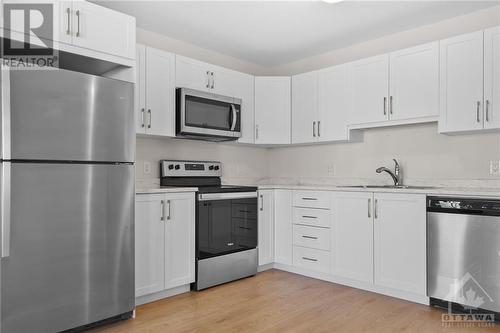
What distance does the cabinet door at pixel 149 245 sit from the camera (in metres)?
2.89

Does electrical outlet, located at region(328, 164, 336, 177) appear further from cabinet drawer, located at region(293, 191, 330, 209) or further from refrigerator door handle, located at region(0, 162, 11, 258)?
refrigerator door handle, located at region(0, 162, 11, 258)

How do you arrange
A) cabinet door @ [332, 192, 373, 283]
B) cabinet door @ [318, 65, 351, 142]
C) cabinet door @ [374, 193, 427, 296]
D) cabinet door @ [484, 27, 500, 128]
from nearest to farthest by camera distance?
cabinet door @ [484, 27, 500, 128] → cabinet door @ [374, 193, 427, 296] → cabinet door @ [332, 192, 373, 283] → cabinet door @ [318, 65, 351, 142]

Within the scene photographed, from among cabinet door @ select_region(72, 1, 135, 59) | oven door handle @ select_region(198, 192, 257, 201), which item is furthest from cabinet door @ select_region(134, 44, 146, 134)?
oven door handle @ select_region(198, 192, 257, 201)

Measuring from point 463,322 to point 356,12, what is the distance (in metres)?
2.63

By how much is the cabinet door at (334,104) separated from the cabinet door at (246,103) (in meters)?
Result: 0.77

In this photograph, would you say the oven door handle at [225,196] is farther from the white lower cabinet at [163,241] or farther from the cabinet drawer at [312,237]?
the cabinet drawer at [312,237]

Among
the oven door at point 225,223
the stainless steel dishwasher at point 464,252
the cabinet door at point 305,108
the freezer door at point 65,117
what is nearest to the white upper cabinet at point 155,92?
the freezer door at point 65,117

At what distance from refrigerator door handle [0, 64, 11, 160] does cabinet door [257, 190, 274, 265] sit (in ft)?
7.93

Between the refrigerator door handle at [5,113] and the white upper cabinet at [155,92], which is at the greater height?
the white upper cabinet at [155,92]

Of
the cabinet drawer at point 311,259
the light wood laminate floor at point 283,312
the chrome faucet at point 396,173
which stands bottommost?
the light wood laminate floor at point 283,312

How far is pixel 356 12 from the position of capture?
10.7 ft

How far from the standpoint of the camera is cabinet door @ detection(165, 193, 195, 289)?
3104 mm

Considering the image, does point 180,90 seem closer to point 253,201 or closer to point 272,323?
point 253,201

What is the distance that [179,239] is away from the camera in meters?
3.18
